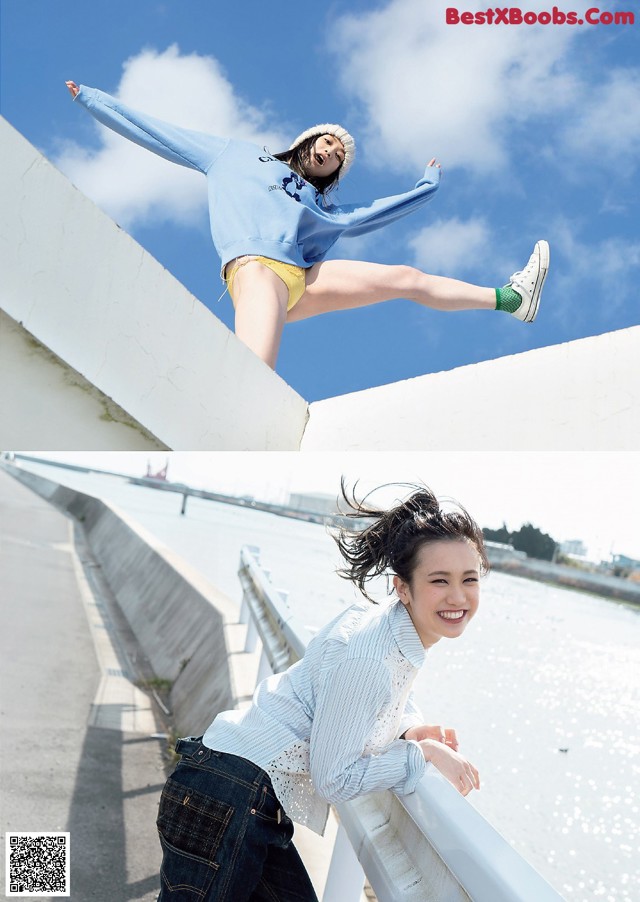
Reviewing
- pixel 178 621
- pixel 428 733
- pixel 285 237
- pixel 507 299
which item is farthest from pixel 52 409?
pixel 178 621

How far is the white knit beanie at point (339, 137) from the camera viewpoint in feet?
15.0

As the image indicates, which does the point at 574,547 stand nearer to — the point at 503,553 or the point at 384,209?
the point at 503,553

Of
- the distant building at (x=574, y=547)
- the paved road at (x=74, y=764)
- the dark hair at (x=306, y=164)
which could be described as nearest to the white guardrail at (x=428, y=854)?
the distant building at (x=574, y=547)

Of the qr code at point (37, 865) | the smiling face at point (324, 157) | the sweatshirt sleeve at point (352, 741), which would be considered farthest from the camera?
the smiling face at point (324, 157)

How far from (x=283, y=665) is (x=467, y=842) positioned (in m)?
1.91

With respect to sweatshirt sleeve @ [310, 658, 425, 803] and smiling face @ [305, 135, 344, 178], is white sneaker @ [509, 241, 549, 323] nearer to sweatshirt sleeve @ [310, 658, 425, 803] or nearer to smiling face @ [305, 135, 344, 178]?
smiling face @ [305, 135, 344, 178]

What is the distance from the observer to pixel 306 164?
4.46 meters

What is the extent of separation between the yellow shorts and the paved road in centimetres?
224

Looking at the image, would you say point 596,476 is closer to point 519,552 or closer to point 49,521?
point 519,552

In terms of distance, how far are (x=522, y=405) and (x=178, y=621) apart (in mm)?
5463

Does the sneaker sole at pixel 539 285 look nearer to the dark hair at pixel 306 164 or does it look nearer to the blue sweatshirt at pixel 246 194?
the blue sweatshirt at pixel 246 194

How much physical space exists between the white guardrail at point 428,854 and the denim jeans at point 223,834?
19cm

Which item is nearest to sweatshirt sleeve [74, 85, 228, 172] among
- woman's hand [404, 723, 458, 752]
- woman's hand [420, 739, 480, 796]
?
woman's hand [404, 723, 458, 752]

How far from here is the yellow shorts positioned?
3.69 meters
